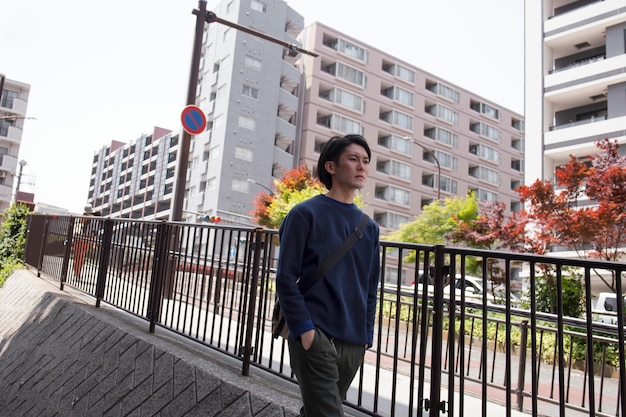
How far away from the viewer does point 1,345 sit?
789 cm

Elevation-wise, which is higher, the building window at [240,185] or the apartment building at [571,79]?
the apartment building at [571,79]

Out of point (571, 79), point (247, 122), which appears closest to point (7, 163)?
point (247, 122)

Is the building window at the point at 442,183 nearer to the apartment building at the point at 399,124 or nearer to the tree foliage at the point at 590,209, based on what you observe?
the apartment building at the point at 399,124

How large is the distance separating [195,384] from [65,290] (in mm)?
5736

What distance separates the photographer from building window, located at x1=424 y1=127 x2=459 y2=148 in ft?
190

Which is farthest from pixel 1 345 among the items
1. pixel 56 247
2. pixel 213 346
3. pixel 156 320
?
pixel 213 346

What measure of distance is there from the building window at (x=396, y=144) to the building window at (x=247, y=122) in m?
14.9

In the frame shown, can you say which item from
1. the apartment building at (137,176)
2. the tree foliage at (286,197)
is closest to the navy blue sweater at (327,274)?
the tree foliage at (286,197)

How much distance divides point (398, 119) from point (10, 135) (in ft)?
149

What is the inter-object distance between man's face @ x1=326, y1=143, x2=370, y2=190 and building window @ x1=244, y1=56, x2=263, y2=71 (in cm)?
4648

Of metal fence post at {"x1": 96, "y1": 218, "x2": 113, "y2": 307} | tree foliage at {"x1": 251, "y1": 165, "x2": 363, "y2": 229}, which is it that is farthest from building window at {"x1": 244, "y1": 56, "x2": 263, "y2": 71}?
metal fence post at {"x1": 96, "y1": 218, "x2": 113, "y2": 307}

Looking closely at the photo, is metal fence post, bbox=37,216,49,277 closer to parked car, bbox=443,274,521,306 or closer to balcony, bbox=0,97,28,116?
parked car, bbox=443,274,521,306

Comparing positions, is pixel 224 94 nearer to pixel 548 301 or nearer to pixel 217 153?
pixel 217 153

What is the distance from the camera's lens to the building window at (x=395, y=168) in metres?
53.0
